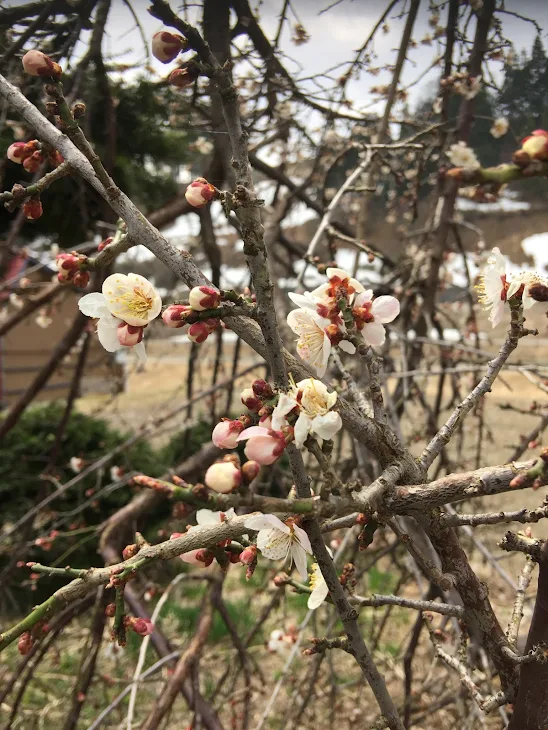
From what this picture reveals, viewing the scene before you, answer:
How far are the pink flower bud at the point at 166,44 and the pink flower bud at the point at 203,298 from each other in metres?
0.24

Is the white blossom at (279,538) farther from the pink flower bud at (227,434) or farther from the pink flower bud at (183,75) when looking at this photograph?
the pink flower bud at (183,75)

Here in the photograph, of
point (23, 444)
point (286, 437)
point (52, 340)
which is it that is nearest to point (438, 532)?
point (286, 437)

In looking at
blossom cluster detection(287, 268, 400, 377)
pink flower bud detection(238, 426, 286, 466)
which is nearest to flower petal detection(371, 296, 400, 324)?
blossom cluster detection(287, 268, 400, 377)

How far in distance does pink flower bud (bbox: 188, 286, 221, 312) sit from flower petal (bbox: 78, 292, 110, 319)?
0.15 m

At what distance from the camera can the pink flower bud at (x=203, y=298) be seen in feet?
1.45

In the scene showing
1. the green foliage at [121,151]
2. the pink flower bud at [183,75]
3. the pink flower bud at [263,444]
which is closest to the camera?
the pink flower bud at [263,444]

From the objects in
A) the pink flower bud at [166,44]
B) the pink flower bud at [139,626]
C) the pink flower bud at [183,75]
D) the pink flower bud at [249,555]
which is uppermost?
the pink flower bud at [166,44]

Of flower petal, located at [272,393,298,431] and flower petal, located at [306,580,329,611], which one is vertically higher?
flower petal, located at [272,393,298,431]

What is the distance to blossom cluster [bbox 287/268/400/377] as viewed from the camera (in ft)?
1.78

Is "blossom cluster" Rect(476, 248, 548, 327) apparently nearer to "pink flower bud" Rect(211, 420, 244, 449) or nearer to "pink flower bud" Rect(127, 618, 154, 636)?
"pink flower bud" Rect(211, 420, 244, 449)

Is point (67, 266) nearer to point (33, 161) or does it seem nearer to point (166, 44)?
point (33, 161)

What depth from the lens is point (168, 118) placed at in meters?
1.73

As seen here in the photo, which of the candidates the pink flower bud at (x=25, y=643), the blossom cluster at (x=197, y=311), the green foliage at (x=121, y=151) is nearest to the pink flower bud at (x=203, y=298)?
the blossom cluster at (x=197, y=311)

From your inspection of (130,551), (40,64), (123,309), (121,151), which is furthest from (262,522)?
(121,151)
